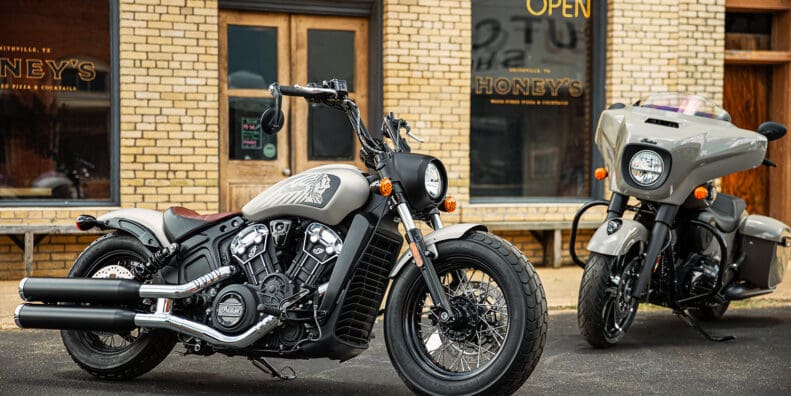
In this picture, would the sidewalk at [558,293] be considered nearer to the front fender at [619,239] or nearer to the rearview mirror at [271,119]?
the front fender at [619,239]

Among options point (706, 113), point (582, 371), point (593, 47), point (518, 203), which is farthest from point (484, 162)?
point (582, 371)

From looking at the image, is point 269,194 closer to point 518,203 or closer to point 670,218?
point 670,218

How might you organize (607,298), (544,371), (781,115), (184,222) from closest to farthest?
(184,222)
(544,371)
(607,298)
(781,115)

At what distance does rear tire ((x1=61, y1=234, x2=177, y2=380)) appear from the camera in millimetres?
5559

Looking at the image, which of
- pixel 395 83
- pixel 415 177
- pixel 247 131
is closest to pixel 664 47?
pixel 395 83

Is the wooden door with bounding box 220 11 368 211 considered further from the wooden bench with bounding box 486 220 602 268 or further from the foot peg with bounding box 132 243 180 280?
the foot peg with bounding box 132 243 180 280

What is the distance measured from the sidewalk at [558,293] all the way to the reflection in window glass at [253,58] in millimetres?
2913

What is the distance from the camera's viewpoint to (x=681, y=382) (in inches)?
229

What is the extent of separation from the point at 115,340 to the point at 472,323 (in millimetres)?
2031

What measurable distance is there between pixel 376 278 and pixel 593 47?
23.8ft

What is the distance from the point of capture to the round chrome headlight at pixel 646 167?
6746mm

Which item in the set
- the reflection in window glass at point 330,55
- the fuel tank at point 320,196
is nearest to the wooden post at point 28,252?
the reflection in window glass at point 330,55

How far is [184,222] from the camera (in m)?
5.62

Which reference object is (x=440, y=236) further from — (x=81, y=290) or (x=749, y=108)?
(x=749, y=108)
